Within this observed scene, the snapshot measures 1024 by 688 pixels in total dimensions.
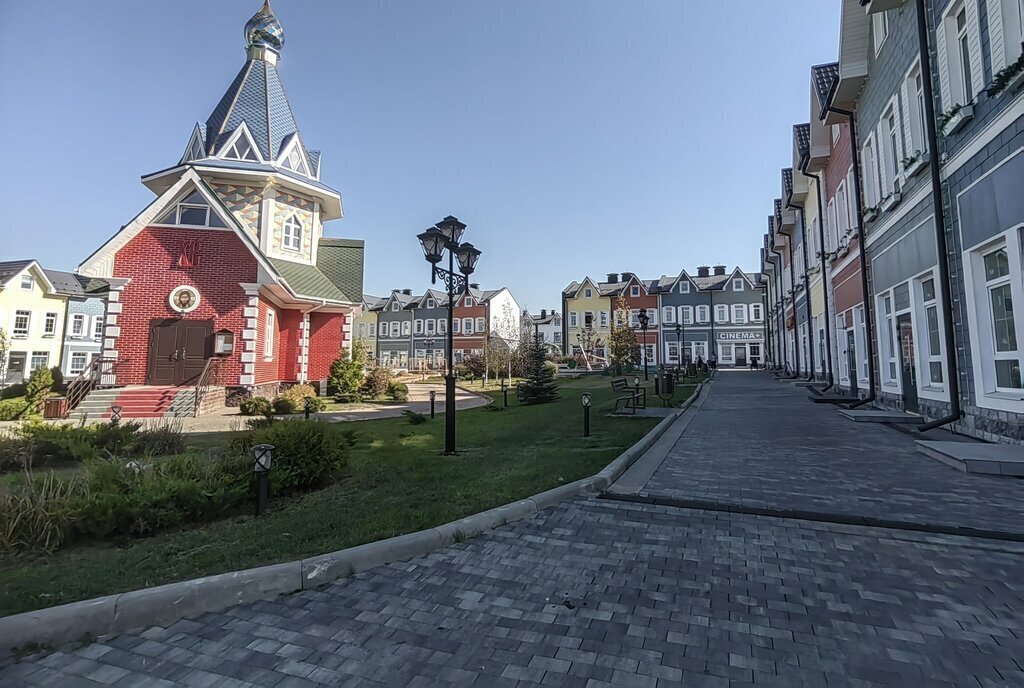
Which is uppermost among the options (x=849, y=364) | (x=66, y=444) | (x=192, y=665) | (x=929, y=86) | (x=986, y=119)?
(x=929, y=86)

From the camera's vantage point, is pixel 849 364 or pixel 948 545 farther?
pixel 849 364

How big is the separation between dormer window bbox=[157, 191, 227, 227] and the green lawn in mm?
11160

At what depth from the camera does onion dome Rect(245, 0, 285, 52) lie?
24.8 meters

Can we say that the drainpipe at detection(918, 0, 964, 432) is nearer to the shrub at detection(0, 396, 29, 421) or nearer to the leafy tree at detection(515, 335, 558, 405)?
the leafy tree at detection(515, 335, 558, 405)

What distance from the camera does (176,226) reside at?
17.5 m

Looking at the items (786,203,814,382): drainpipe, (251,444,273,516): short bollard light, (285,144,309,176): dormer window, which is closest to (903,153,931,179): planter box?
(251,444,273,516): short bollard light

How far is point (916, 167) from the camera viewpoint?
9961 millimetres

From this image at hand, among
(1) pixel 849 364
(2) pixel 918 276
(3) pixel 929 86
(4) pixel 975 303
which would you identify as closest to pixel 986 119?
(3) pixel 929 86

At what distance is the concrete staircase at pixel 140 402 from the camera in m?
15.3

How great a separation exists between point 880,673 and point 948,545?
8.11ft

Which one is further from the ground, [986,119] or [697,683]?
[986,119]

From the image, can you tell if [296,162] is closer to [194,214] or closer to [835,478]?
[194,214]

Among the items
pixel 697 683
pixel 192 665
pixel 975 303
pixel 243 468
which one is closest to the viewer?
pixel 697 683

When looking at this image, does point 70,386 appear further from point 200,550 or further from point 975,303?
point 975,303
